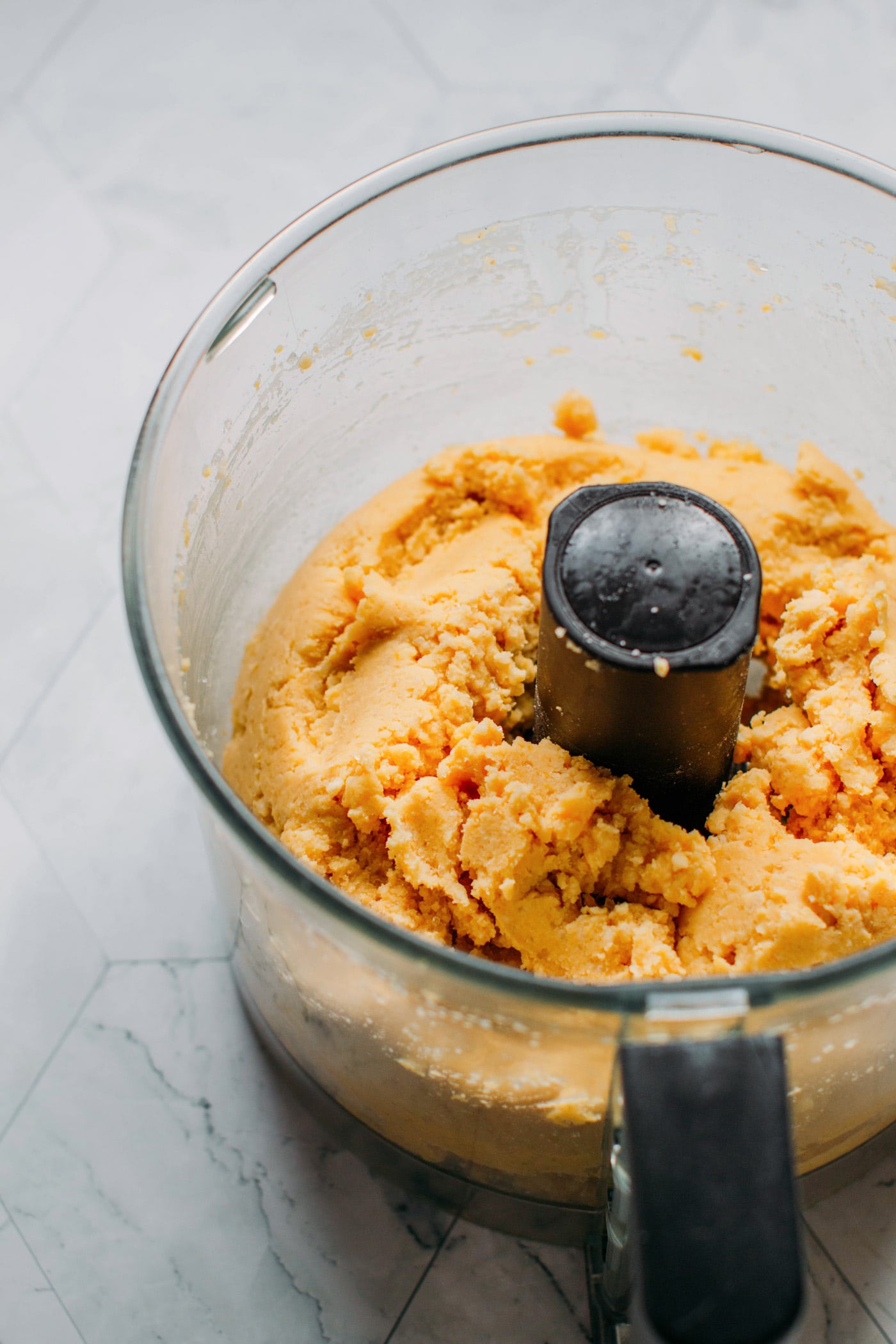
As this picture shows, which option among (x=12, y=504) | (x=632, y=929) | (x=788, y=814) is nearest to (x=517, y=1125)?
(x=632, y=929)

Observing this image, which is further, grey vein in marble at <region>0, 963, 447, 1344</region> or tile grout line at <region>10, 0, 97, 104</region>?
tile grout line at <region>10, 0, 97, 104</region>

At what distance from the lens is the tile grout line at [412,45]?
51.8 inches

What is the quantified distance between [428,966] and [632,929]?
21 centimetres

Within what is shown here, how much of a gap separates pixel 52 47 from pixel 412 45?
39 centimetres

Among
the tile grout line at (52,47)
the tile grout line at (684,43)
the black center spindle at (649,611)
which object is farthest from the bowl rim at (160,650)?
the tile grout line at (52,47)

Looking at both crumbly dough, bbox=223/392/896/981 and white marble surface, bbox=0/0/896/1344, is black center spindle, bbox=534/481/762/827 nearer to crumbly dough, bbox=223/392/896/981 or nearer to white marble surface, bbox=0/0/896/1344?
crumbly dough, bbox=223/392/896/981

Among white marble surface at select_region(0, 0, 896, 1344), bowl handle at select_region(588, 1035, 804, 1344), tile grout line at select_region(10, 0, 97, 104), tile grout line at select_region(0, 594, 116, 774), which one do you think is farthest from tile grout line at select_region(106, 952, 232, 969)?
tile grout line at select_region(10, 0, 97, 104)

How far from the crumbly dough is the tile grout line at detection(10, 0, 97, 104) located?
2.40 feet

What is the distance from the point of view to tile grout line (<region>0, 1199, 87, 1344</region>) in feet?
2.77

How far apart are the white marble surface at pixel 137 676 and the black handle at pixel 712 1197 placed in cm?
39

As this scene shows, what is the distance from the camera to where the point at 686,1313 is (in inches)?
19.5

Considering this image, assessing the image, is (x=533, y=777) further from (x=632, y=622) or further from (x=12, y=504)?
(x=12, y=504)

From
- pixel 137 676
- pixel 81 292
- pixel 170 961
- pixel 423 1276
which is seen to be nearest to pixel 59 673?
pixel 137 676

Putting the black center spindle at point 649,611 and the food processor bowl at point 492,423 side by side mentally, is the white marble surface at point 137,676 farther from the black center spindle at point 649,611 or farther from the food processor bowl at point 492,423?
the black center spindle at point 649,611
